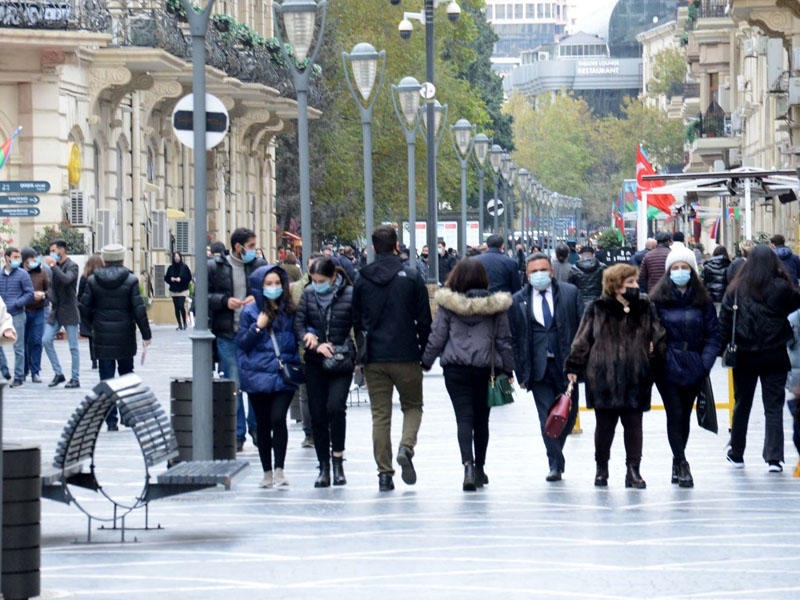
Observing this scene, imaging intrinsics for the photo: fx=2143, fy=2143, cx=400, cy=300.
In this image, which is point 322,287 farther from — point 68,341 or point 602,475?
point 68,341

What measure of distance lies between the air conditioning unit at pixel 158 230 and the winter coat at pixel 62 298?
1701 cm

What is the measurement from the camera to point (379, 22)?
70.1m

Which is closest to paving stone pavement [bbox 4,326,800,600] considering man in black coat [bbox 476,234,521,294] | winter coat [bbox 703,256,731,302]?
man in black coat [bbox 476,234,521,294]

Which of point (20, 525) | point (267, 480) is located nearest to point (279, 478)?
point (267, 480)

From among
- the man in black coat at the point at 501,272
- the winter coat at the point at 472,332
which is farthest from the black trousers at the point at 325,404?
the man in black coat at the point at 501,272

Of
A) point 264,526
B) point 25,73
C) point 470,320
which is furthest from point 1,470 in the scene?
point 25,73

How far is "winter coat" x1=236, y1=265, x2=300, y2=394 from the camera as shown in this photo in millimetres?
15336

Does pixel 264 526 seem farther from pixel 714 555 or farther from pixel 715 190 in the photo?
pixel 715 190

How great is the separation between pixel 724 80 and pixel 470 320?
222 feet

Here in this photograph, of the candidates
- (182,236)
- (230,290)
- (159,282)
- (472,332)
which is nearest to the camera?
(472,332)

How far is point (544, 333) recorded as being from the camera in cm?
1595

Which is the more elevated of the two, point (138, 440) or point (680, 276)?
point (680, 276)

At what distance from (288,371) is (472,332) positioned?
4.44 ft

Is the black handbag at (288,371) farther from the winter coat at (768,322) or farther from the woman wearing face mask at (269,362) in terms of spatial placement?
the winter coat at (768,322)
